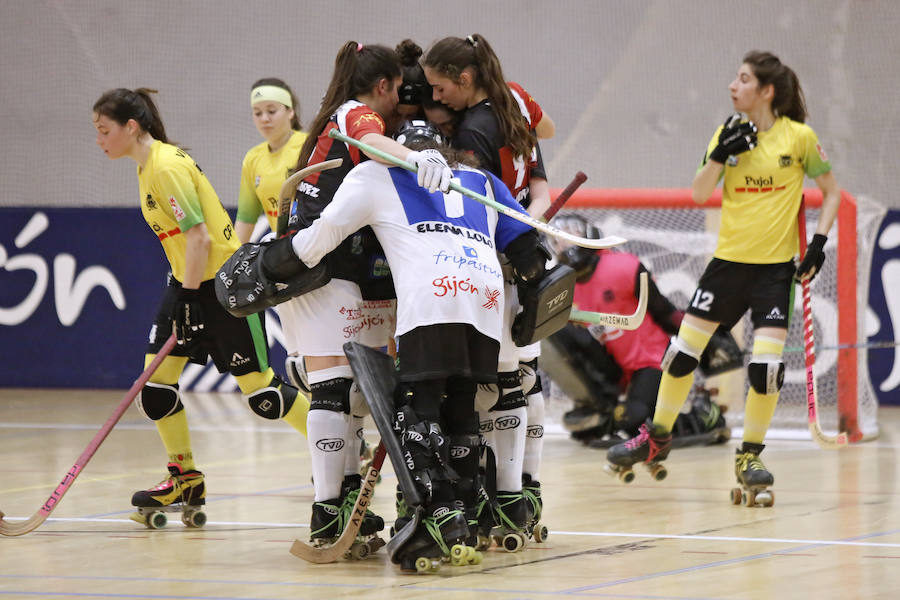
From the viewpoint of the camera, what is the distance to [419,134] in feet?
12.5

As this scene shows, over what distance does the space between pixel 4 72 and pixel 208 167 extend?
198 cm

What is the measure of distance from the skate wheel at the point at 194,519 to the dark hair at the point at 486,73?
66.1 inches

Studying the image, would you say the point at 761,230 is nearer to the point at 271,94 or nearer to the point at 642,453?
the point at 642,453

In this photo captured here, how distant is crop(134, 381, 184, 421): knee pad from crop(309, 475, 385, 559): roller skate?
1.00 meters

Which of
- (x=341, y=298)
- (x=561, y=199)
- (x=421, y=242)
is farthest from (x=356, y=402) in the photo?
(x=561, y=199)

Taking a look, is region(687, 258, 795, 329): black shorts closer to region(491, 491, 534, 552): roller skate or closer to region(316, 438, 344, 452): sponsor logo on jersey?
region(491, 491, 534, 552): roller skate

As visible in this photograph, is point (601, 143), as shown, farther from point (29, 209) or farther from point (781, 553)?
point (781, 553)

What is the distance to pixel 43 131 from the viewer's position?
420 inches

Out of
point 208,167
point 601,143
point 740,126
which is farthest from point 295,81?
point 740,126

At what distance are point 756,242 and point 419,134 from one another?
1935 mm

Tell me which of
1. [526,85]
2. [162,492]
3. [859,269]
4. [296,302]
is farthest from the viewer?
[526,85]

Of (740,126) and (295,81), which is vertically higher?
(295,81)

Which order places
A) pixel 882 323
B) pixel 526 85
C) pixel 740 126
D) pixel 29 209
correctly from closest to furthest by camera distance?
pixel 740 126, pixel 882 323, pixel 29 209, pixel 526 85

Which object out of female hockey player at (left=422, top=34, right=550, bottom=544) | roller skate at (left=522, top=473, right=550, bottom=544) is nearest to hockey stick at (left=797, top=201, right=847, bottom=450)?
female hockey player at (left=422, top=34, right=550, bottom=544)
